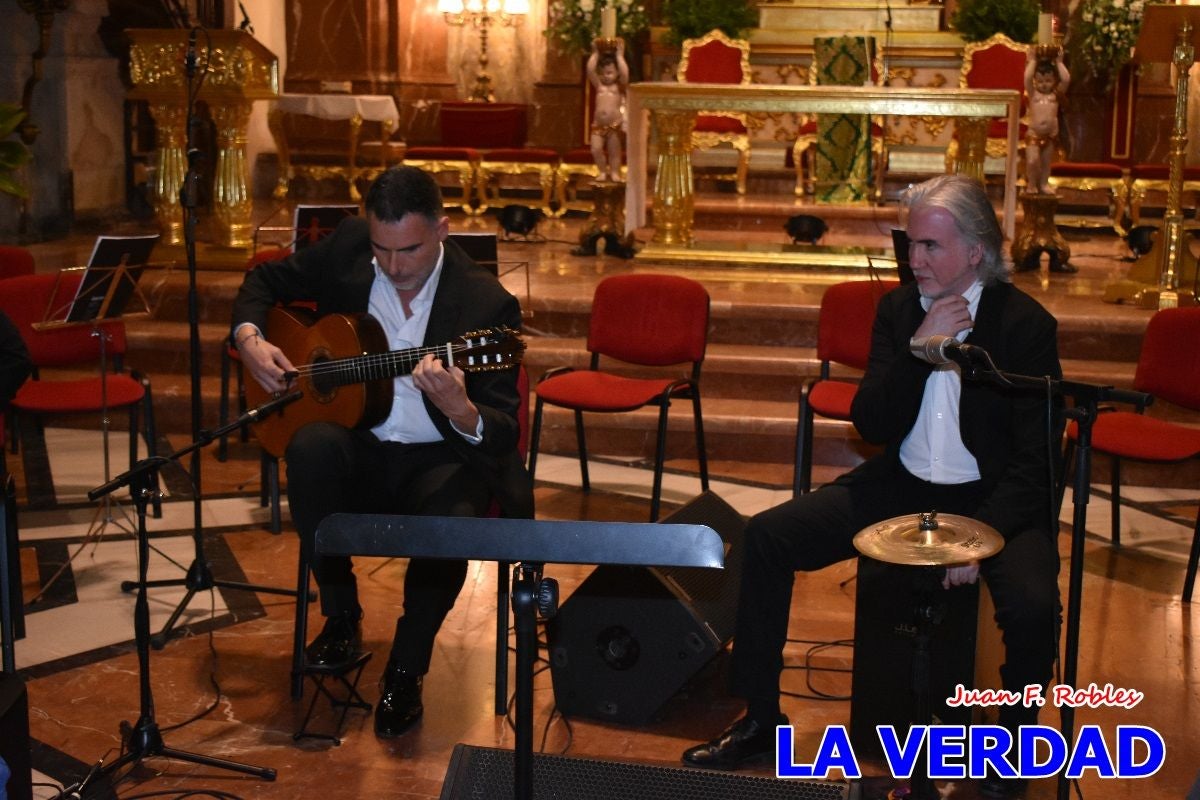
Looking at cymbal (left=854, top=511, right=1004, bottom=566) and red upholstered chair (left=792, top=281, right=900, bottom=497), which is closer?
cymbal (left=854, top=511, right=1004, bottom=566)

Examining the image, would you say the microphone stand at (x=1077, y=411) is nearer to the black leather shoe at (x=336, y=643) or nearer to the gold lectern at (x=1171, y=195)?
the black leather shoe at (x=336, y=643)

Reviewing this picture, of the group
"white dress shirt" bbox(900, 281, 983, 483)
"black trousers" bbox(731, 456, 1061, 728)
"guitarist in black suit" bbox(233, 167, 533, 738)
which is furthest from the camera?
"guitarist in black suit" bbox(233, 167, 533, 738)

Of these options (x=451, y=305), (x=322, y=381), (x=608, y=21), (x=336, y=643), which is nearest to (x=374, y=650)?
(x=336, y=643)

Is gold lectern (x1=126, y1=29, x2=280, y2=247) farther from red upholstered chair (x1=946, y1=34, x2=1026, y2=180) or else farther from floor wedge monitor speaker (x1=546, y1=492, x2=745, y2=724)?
red upholstered chair (x1=946, y1=34, x2=1026, y2=180)

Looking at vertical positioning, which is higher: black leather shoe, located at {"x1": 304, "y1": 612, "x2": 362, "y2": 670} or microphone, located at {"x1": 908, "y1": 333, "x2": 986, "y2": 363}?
microphone, located at {"x1": 908, "y1": 333, "x2": 986, "y2": 363}

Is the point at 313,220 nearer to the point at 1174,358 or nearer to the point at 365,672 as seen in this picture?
the point at 365,672

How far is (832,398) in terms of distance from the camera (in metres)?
5.55

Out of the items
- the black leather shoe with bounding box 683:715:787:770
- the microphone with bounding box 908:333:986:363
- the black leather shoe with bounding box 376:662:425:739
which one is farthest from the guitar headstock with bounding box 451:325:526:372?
the microphone with bounding box 908:333:986:363

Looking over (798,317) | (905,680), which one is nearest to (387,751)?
(905,680)

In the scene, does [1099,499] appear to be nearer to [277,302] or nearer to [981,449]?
[981,449]

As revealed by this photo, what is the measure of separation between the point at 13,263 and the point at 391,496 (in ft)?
10.5

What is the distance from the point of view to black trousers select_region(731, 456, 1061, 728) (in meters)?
3.49

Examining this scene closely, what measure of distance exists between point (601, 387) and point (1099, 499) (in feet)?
7.33

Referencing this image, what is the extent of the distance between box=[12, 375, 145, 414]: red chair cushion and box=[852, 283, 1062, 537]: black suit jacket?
3.00m
